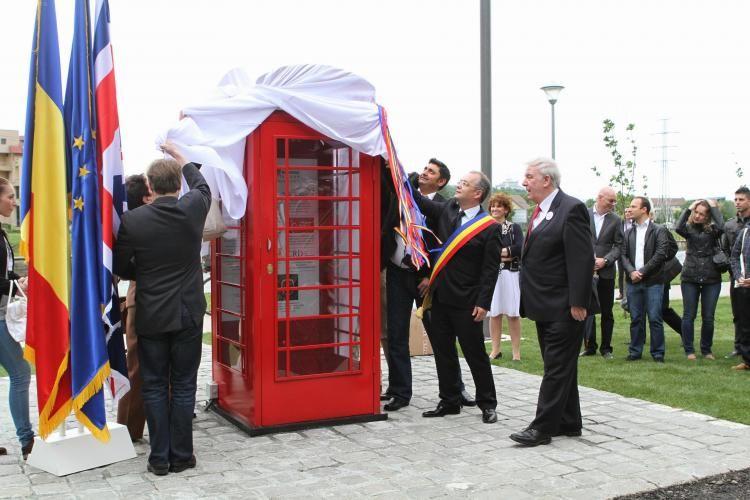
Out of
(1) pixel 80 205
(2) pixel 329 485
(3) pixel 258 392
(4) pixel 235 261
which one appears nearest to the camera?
(2) pixel 329 485

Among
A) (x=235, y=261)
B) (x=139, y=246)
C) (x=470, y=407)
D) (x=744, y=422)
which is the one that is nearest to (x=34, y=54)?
(x=139, y=246)

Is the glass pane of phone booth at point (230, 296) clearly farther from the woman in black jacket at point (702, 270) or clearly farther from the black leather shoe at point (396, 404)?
the woman in black jacket at point (702, 270)

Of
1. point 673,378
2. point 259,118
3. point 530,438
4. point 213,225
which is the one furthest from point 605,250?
point 213,225

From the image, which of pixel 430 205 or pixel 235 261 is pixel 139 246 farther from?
pixel 430 205

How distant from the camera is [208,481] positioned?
465cm

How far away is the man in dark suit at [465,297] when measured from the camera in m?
6.00

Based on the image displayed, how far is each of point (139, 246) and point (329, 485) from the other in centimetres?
183

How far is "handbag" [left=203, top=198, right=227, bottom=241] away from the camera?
554 centimetres

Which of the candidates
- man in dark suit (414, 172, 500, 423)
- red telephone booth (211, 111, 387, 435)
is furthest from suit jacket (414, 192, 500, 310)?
red telephone booth (211, 111, 387, 435)

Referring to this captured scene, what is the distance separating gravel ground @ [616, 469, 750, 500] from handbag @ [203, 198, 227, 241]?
316 cm

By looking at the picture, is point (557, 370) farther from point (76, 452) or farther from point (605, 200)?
point (605, 200)

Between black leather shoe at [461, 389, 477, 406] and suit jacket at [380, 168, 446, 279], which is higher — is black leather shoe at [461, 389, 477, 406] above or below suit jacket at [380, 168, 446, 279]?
below

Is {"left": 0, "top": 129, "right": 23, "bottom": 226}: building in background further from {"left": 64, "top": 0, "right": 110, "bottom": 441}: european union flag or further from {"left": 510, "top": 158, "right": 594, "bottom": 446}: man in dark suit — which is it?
{"left": 510, "top": 158, "right": 594, "bottom": 446}: man in dark suit

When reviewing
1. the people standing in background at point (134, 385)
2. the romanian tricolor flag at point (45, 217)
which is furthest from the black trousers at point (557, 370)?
the romanian tricolor flag at point (45, 217)
